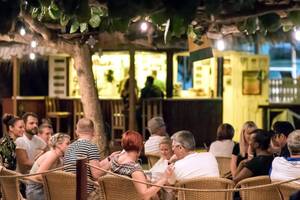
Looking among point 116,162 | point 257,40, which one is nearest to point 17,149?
point 116,162

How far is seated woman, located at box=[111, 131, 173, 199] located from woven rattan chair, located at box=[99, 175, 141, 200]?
0.07 metres

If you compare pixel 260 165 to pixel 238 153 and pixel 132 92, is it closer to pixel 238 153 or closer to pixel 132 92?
pixel 238 153

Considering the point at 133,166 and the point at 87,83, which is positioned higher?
the point at 87,83

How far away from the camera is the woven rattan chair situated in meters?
6.36

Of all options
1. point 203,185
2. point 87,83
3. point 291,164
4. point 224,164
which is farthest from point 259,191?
point 87,83

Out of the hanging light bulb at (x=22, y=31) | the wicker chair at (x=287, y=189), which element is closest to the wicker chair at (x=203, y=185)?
the wicker chair at (x=287, y=189)

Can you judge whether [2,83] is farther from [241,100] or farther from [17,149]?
[17,149]

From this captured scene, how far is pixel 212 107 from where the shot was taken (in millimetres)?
16500

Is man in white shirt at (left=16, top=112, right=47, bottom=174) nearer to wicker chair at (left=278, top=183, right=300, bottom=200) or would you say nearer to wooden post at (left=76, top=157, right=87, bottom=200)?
wooden post at (left=76, top=157, right=87, bottom=200)

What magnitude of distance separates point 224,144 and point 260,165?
1.95 metres

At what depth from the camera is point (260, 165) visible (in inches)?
279

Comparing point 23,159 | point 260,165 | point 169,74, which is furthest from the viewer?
point 169,74

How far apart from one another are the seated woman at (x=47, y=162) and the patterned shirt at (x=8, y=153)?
0.88m

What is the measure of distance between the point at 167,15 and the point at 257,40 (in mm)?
10234
